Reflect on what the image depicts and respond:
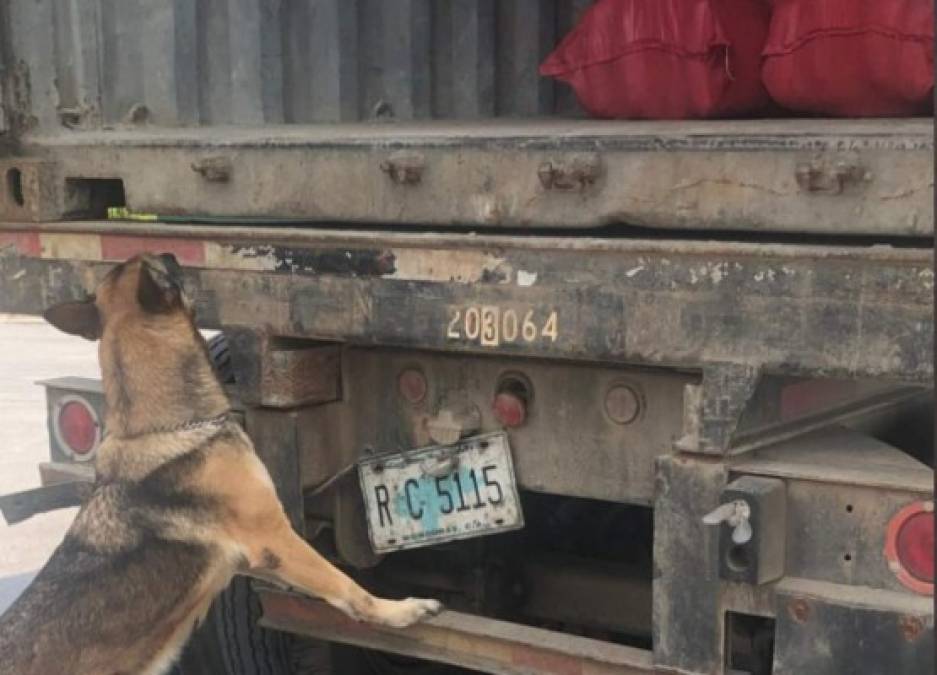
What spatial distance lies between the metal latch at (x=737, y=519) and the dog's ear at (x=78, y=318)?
1694 mm

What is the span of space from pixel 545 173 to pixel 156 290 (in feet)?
3.46

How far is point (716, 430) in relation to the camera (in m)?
2.75

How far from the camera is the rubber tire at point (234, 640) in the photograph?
3838 mm

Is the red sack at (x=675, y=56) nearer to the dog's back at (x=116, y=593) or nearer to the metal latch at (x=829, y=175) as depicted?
the metal latch at (x=829, y=175)

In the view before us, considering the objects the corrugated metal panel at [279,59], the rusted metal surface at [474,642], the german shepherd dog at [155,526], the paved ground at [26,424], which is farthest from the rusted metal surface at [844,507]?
the paved ground at [26,424]

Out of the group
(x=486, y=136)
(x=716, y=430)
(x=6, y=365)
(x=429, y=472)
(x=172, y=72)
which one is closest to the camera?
(x=716, y=430)

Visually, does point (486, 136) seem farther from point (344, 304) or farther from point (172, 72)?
point (172, 72)

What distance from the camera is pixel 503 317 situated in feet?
9.88

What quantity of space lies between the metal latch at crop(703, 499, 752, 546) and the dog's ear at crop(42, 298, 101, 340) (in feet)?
5.56

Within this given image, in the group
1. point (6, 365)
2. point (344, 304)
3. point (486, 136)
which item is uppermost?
point (486, 136)

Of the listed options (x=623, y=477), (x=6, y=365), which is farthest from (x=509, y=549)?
(x=6, y=365)

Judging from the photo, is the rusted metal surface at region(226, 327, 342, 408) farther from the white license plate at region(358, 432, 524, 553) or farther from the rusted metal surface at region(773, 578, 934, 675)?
the rusted metal surface at region(773, 578, 934, 675)

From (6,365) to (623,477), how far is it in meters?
Answer: 9.02

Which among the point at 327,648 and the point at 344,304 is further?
the point at 327,648
